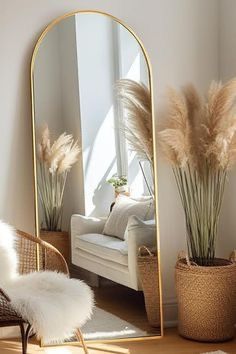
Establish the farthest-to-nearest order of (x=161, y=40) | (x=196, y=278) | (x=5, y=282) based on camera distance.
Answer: (x=161, y=40) < (x=196, y=278) < (x=5, y=282)

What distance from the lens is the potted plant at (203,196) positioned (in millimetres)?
3791

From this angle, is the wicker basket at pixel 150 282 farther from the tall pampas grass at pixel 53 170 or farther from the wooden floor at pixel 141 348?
the tall pampas grass at pixel 53 170

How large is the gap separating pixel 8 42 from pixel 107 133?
2.42 ft

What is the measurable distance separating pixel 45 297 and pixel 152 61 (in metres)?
1.58

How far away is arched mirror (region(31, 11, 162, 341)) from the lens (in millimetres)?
3838

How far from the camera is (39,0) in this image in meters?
3.86

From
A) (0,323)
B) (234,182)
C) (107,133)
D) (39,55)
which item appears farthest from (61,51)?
(0,323)

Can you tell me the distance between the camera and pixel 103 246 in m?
3.87

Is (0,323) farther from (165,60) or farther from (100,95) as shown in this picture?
(165,60)

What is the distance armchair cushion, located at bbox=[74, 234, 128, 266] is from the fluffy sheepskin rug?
1.45 feet

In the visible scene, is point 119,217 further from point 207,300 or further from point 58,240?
point 207,300

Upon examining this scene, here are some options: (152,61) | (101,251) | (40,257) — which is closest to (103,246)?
(101,251)

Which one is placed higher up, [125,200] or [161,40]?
[161,40]

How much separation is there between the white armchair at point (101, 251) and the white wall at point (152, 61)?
268mm
